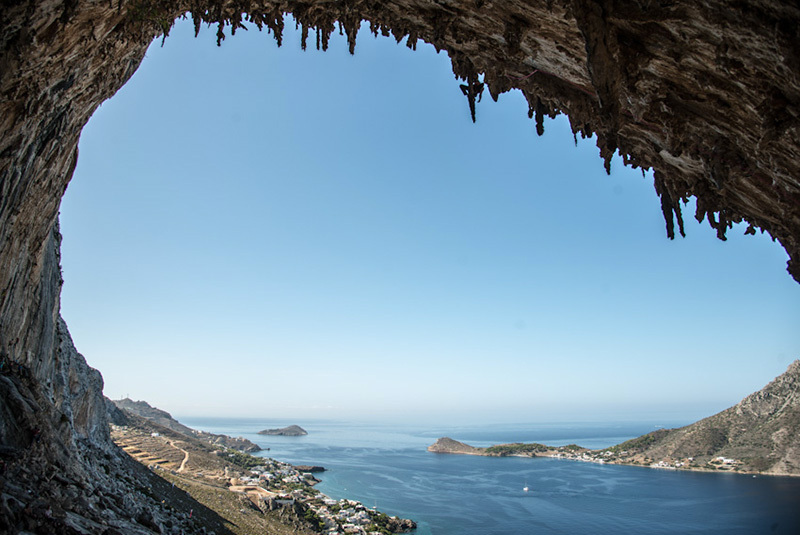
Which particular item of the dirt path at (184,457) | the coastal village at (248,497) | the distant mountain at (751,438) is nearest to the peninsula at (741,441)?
the distant mountain at (751,438)

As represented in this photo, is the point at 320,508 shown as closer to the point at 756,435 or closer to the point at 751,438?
the point at 751,438

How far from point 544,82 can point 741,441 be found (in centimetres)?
13971

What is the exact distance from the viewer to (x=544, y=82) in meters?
8.84

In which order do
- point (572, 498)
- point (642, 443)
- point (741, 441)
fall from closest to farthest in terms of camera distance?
point (572, 498) → point (741, 441) → point (642, 443)

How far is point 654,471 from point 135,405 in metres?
211

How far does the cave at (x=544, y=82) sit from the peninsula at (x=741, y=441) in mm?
124050

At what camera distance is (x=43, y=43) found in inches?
305

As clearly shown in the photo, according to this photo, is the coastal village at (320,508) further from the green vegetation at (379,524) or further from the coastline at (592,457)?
the coastline at (592,457)

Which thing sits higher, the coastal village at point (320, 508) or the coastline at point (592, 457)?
the coastal village at point (320, 508)

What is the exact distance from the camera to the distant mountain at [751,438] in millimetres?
90438

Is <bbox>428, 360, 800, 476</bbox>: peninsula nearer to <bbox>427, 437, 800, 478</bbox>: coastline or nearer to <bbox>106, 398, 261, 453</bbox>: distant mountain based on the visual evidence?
<bbox>427, 437, 800, 478</bbox>: coastline

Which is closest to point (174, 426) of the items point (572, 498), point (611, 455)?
point (572, 498)

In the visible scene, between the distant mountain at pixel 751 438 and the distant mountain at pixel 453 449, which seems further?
the distant mountain at pixel 453 449

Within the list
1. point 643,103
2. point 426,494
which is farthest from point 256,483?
point 643,103
